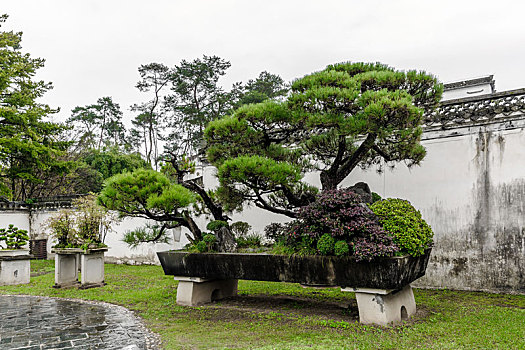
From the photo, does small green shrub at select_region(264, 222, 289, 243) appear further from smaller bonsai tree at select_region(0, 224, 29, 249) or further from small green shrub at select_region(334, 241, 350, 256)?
smaller bonsai tree at select_region(0, 224, 29, 249)

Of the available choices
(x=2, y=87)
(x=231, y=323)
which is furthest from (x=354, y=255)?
(x=2, y=87)

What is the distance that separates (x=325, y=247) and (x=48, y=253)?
494 inches

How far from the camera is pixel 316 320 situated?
4875mm

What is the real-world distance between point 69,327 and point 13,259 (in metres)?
4.91

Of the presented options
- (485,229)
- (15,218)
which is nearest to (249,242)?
(485,229)

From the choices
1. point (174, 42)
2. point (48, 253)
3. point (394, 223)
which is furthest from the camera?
point (48, 253)

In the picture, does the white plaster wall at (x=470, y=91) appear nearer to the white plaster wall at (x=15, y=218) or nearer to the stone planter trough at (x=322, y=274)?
the stone planter trough at (x=322, y=274)

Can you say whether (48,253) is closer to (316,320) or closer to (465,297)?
(316,320)

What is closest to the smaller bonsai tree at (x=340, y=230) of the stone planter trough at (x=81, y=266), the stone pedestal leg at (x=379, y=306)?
the stone pedestal leg at (x=379, y=306)

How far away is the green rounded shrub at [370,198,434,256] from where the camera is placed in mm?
4672

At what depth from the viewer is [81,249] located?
8.12 meters

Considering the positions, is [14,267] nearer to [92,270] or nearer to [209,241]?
[92,270]

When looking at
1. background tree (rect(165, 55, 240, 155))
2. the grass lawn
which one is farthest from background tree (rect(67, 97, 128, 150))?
the grass lawn

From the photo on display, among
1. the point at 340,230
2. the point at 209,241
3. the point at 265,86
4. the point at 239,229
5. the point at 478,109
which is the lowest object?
the point at 209,241
